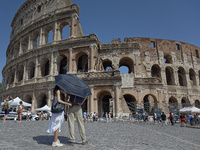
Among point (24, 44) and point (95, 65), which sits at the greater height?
point (24, 44)

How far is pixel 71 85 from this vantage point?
3.89 metres

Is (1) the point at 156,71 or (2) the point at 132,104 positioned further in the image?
(1) the point at 156,71

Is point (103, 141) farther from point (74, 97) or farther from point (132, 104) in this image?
point (132, 104)

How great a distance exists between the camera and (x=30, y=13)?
2691 centimetres

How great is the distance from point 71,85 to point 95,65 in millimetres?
15335

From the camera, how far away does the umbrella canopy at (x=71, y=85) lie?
3.78 m

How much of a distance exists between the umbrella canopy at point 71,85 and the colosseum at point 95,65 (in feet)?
42.5

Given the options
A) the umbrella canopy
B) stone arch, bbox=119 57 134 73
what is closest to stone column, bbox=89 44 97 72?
stone arch, bbox=119 57 134 73

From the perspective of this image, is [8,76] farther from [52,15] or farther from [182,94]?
[182,94]

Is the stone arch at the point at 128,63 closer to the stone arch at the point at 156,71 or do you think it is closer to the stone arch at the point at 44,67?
the stone arch at the point at 156,71

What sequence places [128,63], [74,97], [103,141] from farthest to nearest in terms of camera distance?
[128,63], [103,141], [74,97]

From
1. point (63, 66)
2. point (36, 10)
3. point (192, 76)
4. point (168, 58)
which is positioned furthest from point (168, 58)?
point (36, 10)

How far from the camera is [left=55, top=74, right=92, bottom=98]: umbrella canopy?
378cm

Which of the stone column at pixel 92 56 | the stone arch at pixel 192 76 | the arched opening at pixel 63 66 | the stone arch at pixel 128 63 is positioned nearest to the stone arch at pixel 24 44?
the arched opening at pixel 63 66
